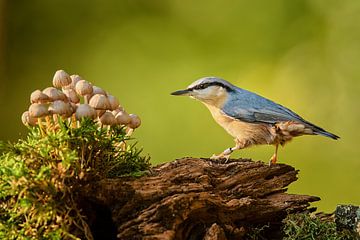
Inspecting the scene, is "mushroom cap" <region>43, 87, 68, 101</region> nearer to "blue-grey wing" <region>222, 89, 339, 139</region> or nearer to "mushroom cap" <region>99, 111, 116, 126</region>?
"mushroom cap" <region>99, 111, 116, 126</region>

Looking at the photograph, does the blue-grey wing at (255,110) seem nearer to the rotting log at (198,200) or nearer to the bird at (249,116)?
the bird at (249,116)

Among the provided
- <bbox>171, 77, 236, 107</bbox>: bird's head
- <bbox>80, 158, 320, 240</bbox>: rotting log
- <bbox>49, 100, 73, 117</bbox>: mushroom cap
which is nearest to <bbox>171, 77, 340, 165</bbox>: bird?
<bbox>171, 77, 236, 107</bbox>: bird's head

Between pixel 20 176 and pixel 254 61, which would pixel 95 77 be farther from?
pixel 20 176

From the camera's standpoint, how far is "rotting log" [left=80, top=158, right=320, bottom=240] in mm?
1306

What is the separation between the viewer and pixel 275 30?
10.3 ft

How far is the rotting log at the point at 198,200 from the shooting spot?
4.28 ft

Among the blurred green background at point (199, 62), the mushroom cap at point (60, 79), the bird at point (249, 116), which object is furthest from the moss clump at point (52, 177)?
the blurred green background at point (199, 62)

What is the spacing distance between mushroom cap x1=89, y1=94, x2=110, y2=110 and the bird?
2.05ft

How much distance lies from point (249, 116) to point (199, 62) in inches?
46.0

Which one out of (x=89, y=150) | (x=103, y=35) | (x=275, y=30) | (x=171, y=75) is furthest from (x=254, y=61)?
(x=89, y=150)

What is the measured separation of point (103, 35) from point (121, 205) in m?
2.10

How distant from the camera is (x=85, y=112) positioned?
1.38 metres

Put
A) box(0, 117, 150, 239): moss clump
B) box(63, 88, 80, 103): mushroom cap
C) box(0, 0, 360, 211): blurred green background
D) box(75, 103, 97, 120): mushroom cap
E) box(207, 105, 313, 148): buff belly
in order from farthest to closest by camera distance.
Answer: box(0, 0, 360, 211): blurred green background < box(207, 105, 313, 148): buff belly < box(63, 88, 80, 103): mushroom cap < box(75, 103, 97, 120): mushroom cap < box(0, 117, 150, 239): moss clump

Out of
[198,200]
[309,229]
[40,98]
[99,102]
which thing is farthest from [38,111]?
[309,229]
